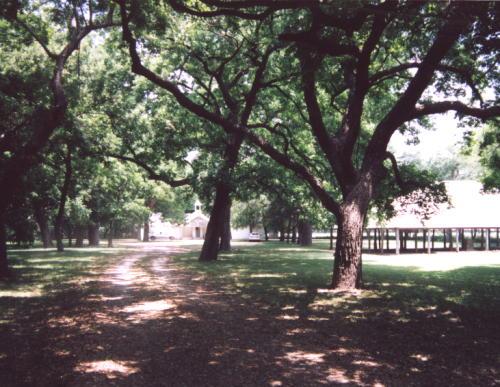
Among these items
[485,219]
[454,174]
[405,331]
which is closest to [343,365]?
[405,331]

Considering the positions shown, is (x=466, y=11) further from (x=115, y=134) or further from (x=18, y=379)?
(x=115, y=134)

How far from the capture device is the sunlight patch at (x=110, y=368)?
5.95 m

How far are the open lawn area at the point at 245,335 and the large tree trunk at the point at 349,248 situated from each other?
0.60 m

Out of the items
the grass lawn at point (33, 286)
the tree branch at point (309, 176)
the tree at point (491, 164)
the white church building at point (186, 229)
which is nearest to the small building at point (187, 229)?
the white church building at point (186, 229)

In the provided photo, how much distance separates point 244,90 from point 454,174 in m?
89.5

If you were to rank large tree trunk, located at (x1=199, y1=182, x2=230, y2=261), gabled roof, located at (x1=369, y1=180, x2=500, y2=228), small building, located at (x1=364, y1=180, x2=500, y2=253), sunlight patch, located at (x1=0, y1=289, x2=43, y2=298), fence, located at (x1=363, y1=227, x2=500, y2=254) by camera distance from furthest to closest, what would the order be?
fence, located at (x1=363, y1=227, x2=500, y2=254), gabled roof, located at (x1=369, y1=180, x2=500, y2=228), small building, located at (x1=364, y1=180, x2=500, y2=253), large tree trunk, located at (x1=199, y1=182, x2=230, y2=261), sunlight patch, located at (x1=0, y1=289, x2=43, y2=298)

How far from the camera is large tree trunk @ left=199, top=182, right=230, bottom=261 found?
26.2m

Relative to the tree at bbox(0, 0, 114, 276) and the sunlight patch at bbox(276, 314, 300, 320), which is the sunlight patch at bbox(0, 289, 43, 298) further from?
the sunlight patch at bbox(276, 314, 300, 320)

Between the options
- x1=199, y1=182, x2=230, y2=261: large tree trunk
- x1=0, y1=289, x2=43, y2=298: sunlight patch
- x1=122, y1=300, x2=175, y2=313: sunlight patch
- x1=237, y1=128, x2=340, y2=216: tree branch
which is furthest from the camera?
x1=199, y1=182, x2=230, y2=261: large tree trunk

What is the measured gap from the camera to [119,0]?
12.6 meters

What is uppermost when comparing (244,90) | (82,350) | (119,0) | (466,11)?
(244,90)

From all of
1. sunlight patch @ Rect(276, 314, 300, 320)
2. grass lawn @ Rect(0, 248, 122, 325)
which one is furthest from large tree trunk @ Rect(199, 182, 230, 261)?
sunlight patch @ Rect(276, 314, 300, 320)

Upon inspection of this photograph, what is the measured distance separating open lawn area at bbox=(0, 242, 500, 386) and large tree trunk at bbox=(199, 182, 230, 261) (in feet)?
36.7

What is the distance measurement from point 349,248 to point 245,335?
635 centimetres
